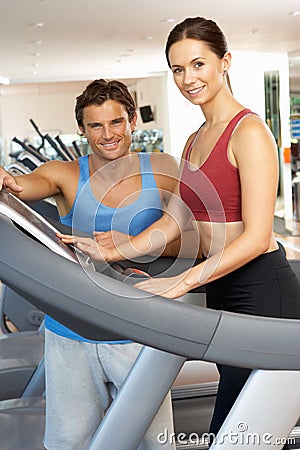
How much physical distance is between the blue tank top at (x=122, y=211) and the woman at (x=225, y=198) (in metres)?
0.05

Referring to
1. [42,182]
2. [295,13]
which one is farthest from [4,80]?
[42,182]

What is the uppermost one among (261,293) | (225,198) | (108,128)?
(108,128)

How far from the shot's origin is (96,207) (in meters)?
1.63

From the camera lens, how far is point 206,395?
3270 millimetres

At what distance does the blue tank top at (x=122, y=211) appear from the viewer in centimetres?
161

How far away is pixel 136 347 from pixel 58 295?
440 mm

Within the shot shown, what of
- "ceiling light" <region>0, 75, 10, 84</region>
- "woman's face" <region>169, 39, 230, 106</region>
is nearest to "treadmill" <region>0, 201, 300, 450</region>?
"woman's face" <region>169, 39, 230, 106</region>

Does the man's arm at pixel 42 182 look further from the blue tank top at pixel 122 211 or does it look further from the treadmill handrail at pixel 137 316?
the treadmill handrail at pixel 137 316

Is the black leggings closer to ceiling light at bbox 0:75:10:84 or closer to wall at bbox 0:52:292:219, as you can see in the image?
wall at bbox 0:52:292:219

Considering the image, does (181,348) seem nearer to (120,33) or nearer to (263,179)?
(263,179)

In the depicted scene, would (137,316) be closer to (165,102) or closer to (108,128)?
(108,128)

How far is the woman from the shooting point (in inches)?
56.1

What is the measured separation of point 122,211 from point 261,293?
35 cm

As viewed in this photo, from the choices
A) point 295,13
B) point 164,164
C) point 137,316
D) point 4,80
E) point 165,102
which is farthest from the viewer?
point 4,80
